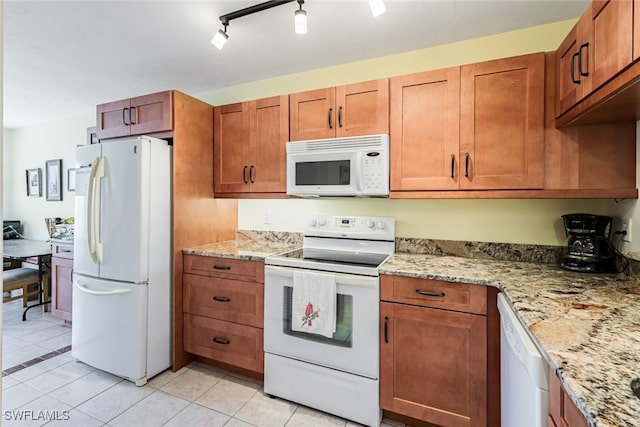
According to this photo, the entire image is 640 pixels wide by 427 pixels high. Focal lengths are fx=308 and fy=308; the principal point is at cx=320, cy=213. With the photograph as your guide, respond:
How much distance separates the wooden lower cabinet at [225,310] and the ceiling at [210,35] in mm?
1565

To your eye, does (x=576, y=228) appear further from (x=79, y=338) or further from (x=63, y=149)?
(x=63, y=149)

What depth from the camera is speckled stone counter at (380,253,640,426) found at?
67cm

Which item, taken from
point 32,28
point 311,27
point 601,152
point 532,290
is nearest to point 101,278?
point 32,28

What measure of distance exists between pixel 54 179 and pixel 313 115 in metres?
4.26

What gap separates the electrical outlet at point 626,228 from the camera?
1.59m

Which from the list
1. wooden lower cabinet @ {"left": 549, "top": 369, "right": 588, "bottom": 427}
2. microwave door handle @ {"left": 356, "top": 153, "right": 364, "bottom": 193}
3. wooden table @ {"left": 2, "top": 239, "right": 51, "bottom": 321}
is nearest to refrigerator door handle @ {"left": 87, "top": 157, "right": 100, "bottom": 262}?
wooden table @ {"left": 2, "top": 239, "right": 51, "bottom": 321}

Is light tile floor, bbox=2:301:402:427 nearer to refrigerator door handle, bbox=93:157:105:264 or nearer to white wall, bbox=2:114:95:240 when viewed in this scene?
refrigerator door handle, bbox=93:157:105:264

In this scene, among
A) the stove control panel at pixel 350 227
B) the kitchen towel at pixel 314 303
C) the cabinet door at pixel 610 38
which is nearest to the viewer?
the cabinet door at pixel 610 38

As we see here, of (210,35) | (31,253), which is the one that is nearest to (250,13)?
(210,35)

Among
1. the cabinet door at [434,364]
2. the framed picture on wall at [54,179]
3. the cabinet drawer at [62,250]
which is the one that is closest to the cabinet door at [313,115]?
the cabinet door at [434,364]

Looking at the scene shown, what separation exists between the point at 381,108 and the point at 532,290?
1.35m

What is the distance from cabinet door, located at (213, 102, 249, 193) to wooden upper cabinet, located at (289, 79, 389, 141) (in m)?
0.47

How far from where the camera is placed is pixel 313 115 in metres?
2.26

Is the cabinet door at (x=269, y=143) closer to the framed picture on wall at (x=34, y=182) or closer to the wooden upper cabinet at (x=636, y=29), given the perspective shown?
the wooden upper cabinet at (x=636, y=29)
